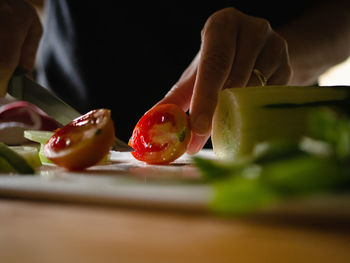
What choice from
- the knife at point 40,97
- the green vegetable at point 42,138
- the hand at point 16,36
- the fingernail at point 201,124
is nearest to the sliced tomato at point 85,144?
the green vegetable at point 42,138

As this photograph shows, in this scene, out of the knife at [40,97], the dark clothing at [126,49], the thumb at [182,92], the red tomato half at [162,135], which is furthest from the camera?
the dark clothing at [126,49]

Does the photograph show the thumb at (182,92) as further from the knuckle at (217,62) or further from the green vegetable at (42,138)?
the green vegetable at (42,138)

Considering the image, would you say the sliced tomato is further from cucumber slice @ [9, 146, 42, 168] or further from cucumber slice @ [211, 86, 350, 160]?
cucumber slice @ [211, 86, 350, 160]

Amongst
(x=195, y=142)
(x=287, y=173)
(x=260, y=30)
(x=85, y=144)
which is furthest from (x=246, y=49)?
(x=287, y=173)

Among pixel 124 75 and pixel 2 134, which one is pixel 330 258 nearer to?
pixel 2 134

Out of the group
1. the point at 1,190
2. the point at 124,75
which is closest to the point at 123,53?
the point at 124,75

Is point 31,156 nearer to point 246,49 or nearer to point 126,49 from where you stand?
point 246,49
